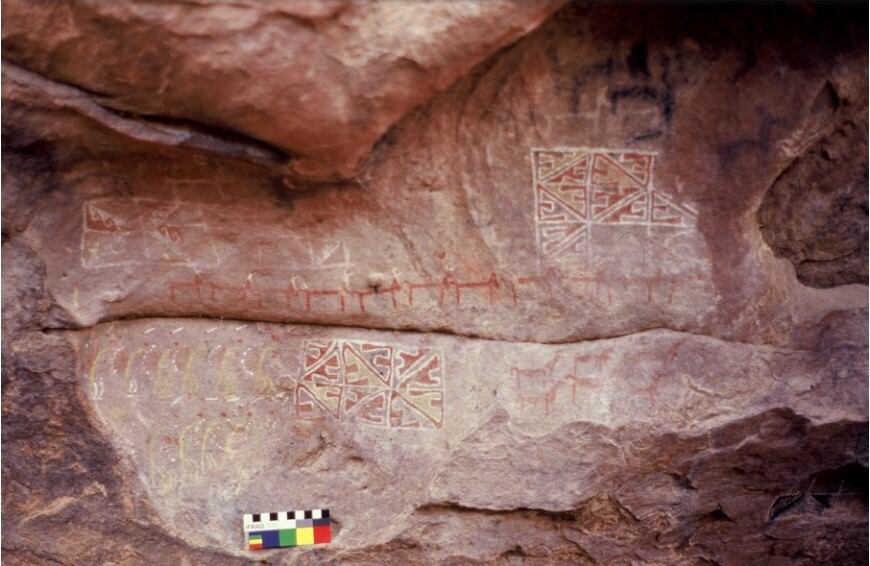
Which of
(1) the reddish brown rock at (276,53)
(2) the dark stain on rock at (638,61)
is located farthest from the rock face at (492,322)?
(1) the reddish brown rock at (276,53)

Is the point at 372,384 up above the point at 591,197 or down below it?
below

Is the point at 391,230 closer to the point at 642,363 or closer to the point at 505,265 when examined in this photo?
the point at 505,265

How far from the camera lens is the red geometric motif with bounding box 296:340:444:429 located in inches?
115

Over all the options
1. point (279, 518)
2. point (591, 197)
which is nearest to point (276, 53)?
point (591, 197)

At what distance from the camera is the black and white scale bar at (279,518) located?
9.43 feet

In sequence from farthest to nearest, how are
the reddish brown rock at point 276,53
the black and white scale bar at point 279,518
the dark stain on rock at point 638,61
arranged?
the black and white scale bar at point 279,518 → the dark stain on rock at point 638,61 → the reddish brown rock at point 276,53

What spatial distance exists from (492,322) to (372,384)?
0.44 meters

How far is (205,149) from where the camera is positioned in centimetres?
262

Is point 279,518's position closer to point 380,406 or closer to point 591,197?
point 380,406

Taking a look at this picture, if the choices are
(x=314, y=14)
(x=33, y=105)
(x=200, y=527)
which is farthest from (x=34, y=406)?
(x=314, y=14)

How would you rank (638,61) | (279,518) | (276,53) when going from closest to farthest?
(276,53), (638,61), (279,518)

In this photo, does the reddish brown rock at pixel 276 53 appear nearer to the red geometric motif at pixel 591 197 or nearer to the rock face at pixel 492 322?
the rock face at pixel 492 322

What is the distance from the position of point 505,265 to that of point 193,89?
42.6 inches

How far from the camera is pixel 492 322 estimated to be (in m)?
2.90
